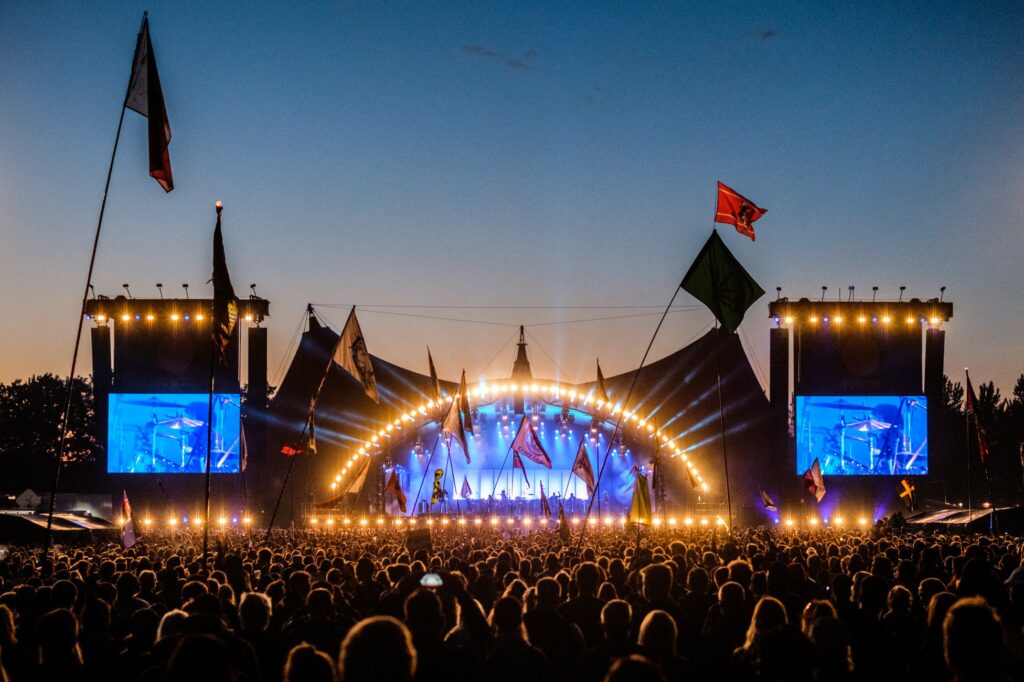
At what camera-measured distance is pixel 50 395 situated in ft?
234

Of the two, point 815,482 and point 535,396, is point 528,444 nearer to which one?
point 815,482

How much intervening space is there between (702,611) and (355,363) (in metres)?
15.8

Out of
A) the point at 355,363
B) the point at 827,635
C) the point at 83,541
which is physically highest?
the point at 355,363

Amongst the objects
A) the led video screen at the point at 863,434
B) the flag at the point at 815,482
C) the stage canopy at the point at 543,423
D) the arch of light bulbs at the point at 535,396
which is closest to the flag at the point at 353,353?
A: the flag at the point at 815,482

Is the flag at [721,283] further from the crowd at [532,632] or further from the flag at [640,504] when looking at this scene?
the crowd at [532,632]

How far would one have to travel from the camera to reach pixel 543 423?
5656 centimetres

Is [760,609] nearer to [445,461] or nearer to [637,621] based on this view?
[637,621]

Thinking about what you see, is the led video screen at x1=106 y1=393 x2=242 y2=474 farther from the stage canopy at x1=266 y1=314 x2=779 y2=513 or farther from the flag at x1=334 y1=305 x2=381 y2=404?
the flag at x1=334 y1=305 x2=381 y2=404

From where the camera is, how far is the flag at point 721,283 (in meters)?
17.1

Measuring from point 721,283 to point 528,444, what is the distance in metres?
16.3

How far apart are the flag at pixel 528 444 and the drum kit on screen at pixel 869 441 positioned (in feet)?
64.3

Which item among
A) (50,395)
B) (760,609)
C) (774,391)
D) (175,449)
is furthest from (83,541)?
(50,395)

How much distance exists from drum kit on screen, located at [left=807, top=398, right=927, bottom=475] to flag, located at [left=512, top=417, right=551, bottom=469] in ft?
64.3

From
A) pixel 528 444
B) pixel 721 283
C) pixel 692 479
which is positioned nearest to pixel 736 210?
pixel 721 283
